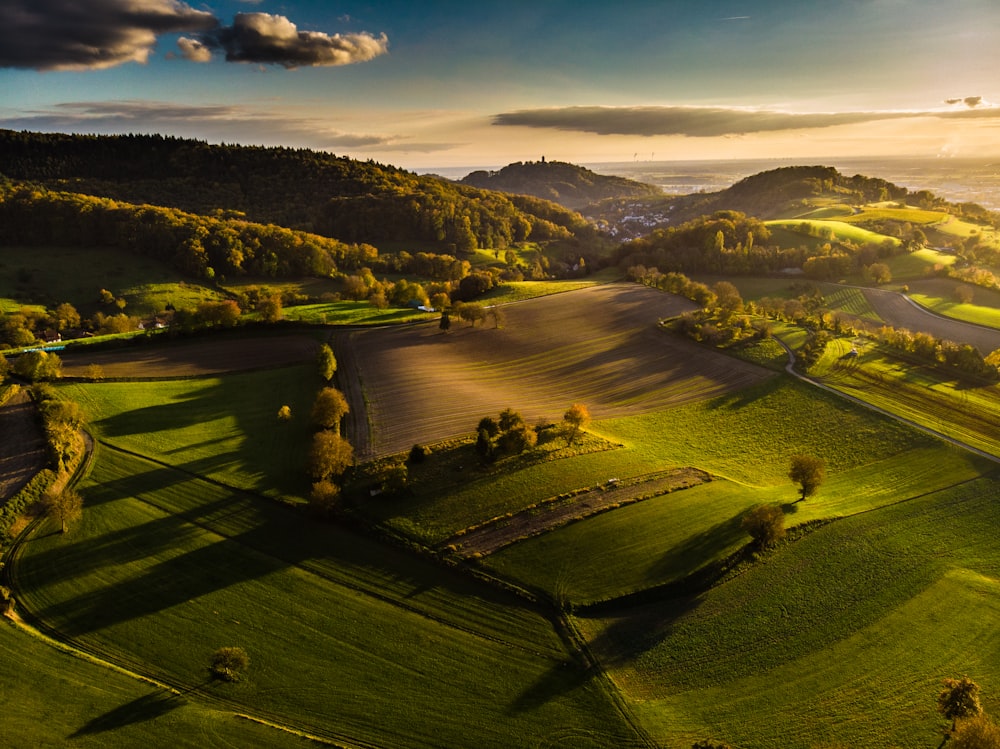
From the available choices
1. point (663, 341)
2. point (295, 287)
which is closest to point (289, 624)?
point (663, 341)

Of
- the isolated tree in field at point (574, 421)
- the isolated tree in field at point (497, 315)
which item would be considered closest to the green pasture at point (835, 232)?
the isolated tree in field at point (497, 315)

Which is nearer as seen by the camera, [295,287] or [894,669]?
[894,669]

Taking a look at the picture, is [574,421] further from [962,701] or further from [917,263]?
[917,263]

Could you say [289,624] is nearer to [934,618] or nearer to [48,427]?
[48,427]

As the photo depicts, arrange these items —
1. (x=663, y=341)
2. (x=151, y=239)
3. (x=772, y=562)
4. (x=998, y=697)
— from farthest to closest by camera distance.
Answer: (x=151, y=239) → (x=663, y=341) → (x=772, y=562) → (x=998, y=697)

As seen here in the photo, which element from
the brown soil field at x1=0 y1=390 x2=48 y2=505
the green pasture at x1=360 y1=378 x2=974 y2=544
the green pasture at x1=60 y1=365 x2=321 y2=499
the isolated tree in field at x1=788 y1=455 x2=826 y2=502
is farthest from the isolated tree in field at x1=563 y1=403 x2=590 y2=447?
the brown soil field at x1=0 y1=390 x2=48 y2=505
